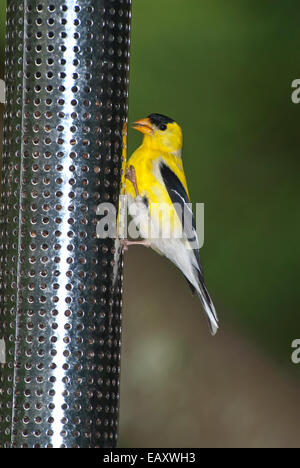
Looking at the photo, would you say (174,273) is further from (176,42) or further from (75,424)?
(75,424)

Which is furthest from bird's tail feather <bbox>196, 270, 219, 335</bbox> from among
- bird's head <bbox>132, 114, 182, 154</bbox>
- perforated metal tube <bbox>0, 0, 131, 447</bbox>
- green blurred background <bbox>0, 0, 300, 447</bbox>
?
green blurred background <bbox>0, 0, 300, 447</bbox>

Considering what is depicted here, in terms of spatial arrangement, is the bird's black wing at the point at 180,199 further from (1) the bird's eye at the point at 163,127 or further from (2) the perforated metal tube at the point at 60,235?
(2) the perforated metal tube at the point at 60,235

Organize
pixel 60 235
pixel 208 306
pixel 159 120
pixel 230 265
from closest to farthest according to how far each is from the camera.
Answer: pixel 60 235 → pixel 208 306 → pixel 159 120 → pixel 230 265

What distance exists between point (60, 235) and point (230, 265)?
400 cm

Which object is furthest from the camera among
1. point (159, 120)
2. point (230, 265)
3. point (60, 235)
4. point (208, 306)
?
point (230, 265)

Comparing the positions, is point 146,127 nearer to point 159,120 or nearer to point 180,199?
point 159,120

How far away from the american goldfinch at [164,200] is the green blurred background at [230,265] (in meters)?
2.89

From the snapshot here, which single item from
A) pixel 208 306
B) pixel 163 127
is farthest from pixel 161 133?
pixel 208 306

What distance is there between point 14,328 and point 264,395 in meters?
4.44

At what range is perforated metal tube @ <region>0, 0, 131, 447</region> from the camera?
173cm

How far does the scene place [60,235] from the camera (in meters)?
1.76

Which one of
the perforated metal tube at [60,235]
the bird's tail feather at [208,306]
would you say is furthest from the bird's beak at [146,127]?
the perforated metal tube at [60,235]

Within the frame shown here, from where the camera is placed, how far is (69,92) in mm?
1783

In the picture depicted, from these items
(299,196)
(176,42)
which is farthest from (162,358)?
(176,42)
